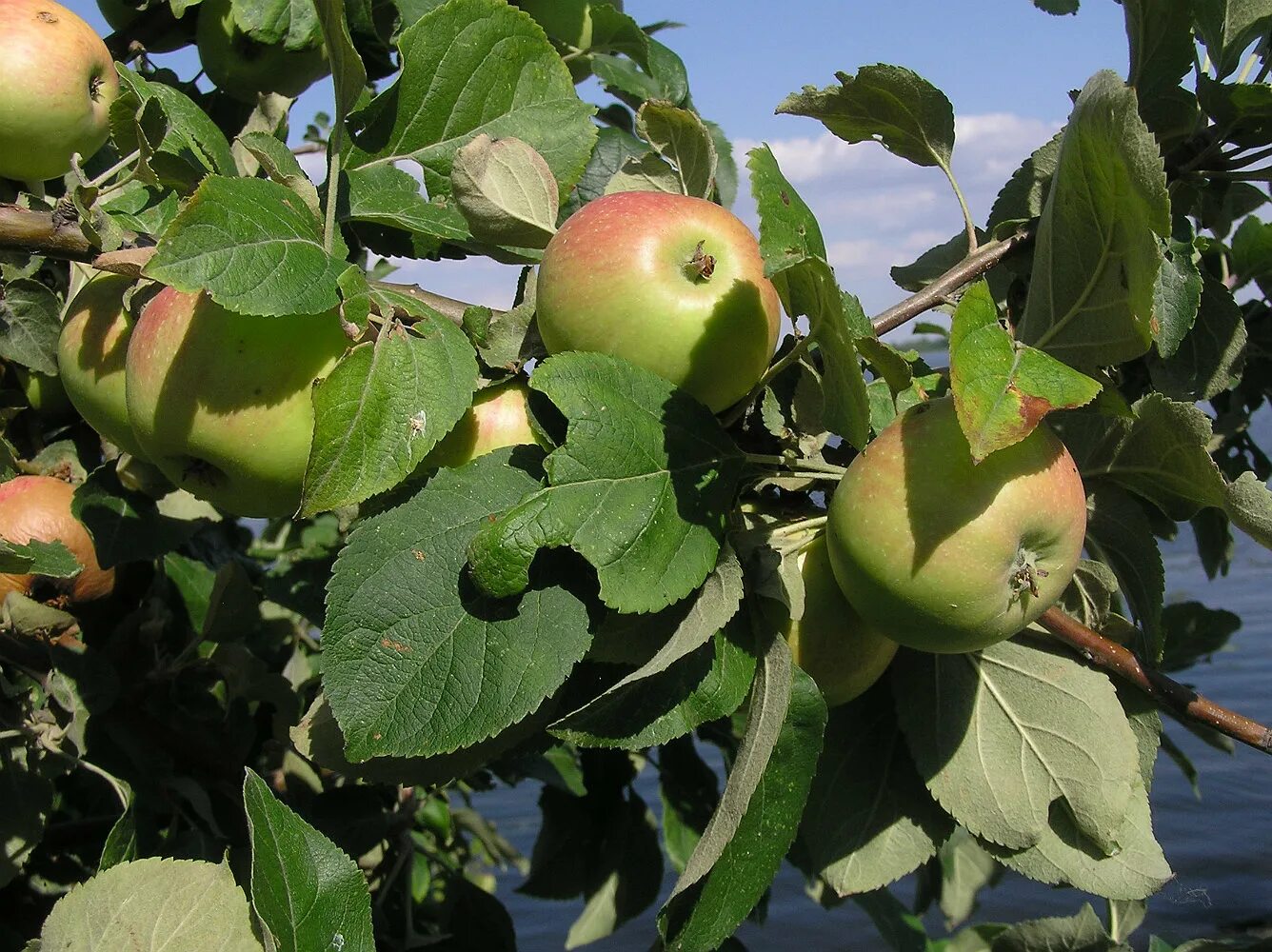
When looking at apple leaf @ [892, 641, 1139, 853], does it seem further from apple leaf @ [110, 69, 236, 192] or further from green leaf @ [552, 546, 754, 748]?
apple leaf @ [110, 69, 236, 192]

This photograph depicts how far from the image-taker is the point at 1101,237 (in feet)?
2.54

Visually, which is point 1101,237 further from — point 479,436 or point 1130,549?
point 479,436

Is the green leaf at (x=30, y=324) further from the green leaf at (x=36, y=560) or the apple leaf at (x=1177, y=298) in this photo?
the apple leaf at (x=1177, y=298)

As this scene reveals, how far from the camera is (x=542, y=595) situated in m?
0.79

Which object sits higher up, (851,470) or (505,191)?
(505,191)

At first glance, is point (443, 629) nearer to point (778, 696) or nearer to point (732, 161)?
point (778, 696)

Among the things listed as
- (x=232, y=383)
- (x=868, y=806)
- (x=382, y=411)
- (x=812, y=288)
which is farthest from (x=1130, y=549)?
(x=232, y=383)

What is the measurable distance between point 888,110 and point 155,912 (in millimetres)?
892

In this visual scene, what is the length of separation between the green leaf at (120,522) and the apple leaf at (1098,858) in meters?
0.92

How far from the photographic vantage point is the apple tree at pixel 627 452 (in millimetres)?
754

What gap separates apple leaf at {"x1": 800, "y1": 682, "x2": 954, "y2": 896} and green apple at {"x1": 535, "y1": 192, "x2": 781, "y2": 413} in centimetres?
38

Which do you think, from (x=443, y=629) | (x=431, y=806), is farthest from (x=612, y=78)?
(x=431, y=806)

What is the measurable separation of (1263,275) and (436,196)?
1.08 meters

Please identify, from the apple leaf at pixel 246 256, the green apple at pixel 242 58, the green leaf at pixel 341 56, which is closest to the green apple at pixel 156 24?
the green apple at pixel 242 58
